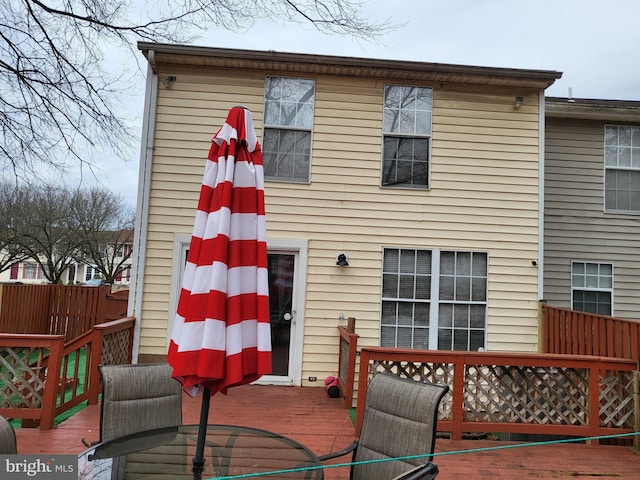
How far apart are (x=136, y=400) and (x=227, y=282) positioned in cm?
139

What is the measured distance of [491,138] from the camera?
20.6ft

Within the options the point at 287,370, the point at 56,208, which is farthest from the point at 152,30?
the point at 56,208

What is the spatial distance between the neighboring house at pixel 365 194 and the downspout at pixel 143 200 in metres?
0.02

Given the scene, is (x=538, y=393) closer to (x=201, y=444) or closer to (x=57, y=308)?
(x=201, y=444)

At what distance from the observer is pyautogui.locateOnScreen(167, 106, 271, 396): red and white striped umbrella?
6.58 feet

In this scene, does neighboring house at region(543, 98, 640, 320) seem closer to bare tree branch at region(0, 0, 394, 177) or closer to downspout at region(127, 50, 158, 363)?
bare tree branch at region(0, 0, 394, 177)

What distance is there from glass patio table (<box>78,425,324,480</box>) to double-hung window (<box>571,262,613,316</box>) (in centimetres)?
684

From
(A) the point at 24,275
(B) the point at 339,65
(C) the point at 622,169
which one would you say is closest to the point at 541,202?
(C) the point at 622,169

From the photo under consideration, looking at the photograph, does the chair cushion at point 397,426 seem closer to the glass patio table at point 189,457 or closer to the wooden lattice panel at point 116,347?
the glass patio table at point 189,457

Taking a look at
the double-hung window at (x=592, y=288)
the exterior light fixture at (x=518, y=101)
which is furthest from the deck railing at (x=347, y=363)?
the double-hung window at (x=592, y=288)

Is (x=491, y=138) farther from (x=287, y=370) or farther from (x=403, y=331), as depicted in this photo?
(x=287, y=370)

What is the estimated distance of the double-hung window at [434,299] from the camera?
6004mm

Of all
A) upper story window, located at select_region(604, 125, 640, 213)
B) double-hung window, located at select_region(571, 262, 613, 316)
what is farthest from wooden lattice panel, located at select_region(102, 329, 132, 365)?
upper story window, located at select_region(604, 125, 640, 213)

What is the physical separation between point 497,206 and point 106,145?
601cm
